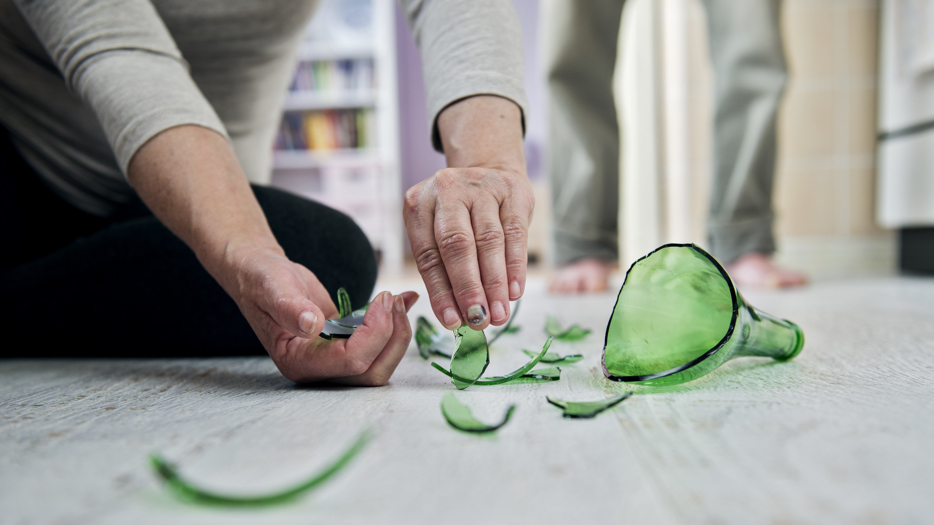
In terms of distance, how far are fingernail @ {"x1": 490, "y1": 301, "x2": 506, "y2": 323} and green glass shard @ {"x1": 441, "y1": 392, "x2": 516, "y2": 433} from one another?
0.07 m

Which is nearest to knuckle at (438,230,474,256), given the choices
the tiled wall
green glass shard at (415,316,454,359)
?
green glass shard at (415,316,454,359)

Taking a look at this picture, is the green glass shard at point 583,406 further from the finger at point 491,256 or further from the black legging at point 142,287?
the black legging at point 142,287

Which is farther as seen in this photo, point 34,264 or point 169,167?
point 34,264

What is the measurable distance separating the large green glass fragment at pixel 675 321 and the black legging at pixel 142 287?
15.4 inches

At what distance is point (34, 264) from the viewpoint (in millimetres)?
760

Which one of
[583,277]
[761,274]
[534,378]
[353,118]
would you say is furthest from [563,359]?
[353,118]

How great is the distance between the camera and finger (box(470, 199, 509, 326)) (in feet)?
1.48

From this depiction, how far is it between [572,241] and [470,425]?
1.23 m

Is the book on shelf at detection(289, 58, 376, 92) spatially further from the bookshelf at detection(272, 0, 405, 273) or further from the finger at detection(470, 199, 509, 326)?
the finger at detection(470, 199, 509, 326)

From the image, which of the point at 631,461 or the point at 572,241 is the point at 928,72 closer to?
the point at 572,241

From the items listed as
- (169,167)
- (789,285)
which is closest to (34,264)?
(169,167)

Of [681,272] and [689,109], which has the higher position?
[689,109]

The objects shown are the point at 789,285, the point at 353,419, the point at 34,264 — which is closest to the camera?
the point at 353,419

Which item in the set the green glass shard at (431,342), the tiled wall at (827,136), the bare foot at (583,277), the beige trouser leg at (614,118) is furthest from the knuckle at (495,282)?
the tiled wall at (827,136)
